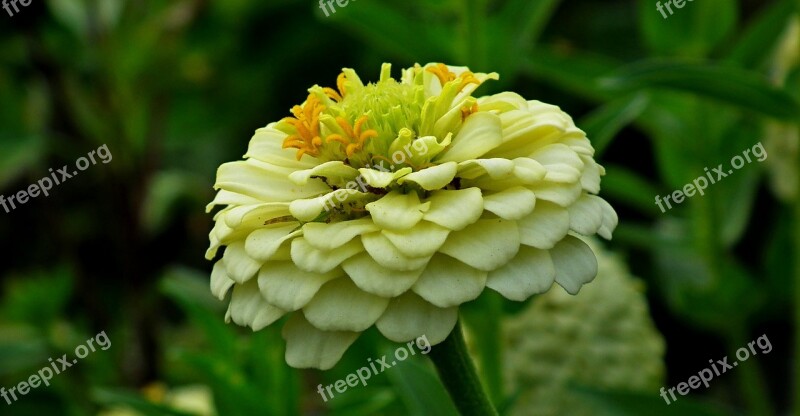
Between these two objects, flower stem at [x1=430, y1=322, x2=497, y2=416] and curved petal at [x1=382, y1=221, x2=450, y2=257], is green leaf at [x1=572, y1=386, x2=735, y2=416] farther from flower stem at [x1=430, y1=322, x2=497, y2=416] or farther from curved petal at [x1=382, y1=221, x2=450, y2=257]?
curved petal at [x1=382, y1=221, x2=450, y2=257]

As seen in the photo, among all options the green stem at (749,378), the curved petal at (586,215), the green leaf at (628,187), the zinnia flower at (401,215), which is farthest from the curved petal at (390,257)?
the green stem at (749,378)

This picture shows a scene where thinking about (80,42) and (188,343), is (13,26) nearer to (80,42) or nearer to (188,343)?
(80,42)

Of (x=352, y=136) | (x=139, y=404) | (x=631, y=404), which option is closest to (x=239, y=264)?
(x=352, y=136)

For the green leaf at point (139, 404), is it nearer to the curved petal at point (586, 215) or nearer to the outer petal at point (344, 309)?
the outer petal at point (344, 309)

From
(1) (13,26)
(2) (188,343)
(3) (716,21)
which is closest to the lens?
(3) (716,21)

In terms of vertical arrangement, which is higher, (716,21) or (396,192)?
(716,21)

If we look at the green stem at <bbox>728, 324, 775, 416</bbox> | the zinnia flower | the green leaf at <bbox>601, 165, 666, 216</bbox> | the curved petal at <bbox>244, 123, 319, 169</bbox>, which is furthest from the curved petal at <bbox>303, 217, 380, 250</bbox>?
the green stem at <bbox>728, 324, 775, 416</bbox>

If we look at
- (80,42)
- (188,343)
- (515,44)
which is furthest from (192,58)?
(515,44)
